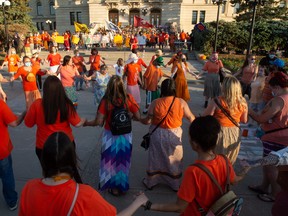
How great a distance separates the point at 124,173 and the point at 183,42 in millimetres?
22928

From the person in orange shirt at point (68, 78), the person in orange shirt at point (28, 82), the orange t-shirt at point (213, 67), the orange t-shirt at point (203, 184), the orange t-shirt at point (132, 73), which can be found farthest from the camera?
the orange t-shirt at point (213, 67)

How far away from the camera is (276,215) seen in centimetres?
208

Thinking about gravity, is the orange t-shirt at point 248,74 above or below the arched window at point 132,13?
below

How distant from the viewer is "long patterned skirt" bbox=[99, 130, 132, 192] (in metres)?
3.67

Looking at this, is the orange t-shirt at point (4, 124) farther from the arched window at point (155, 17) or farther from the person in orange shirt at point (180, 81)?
the arched window at point (155, 17)

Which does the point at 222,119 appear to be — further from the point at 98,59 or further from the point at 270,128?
the point at 98,59

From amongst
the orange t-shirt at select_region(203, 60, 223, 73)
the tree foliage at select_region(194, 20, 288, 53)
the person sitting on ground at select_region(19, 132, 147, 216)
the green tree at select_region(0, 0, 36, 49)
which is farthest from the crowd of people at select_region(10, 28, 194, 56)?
the person sitting on ground at select_region(19, 132, 147, 216)

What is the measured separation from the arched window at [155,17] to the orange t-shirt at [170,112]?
4850 cm

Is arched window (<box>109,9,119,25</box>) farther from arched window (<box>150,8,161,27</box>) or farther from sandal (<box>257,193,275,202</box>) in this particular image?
sandal (<box>257,193,275,202</box>)

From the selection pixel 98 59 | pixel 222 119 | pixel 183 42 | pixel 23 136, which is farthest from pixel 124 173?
pixel 183 42

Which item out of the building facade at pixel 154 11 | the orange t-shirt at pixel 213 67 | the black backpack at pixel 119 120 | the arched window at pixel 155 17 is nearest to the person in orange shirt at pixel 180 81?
the orange t-shirt at pixel 213 67

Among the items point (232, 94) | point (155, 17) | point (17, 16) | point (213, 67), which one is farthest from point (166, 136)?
point (155, 17)

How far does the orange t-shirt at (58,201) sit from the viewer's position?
1560 mm

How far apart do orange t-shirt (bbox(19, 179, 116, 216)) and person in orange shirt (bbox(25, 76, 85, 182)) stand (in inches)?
59.8
